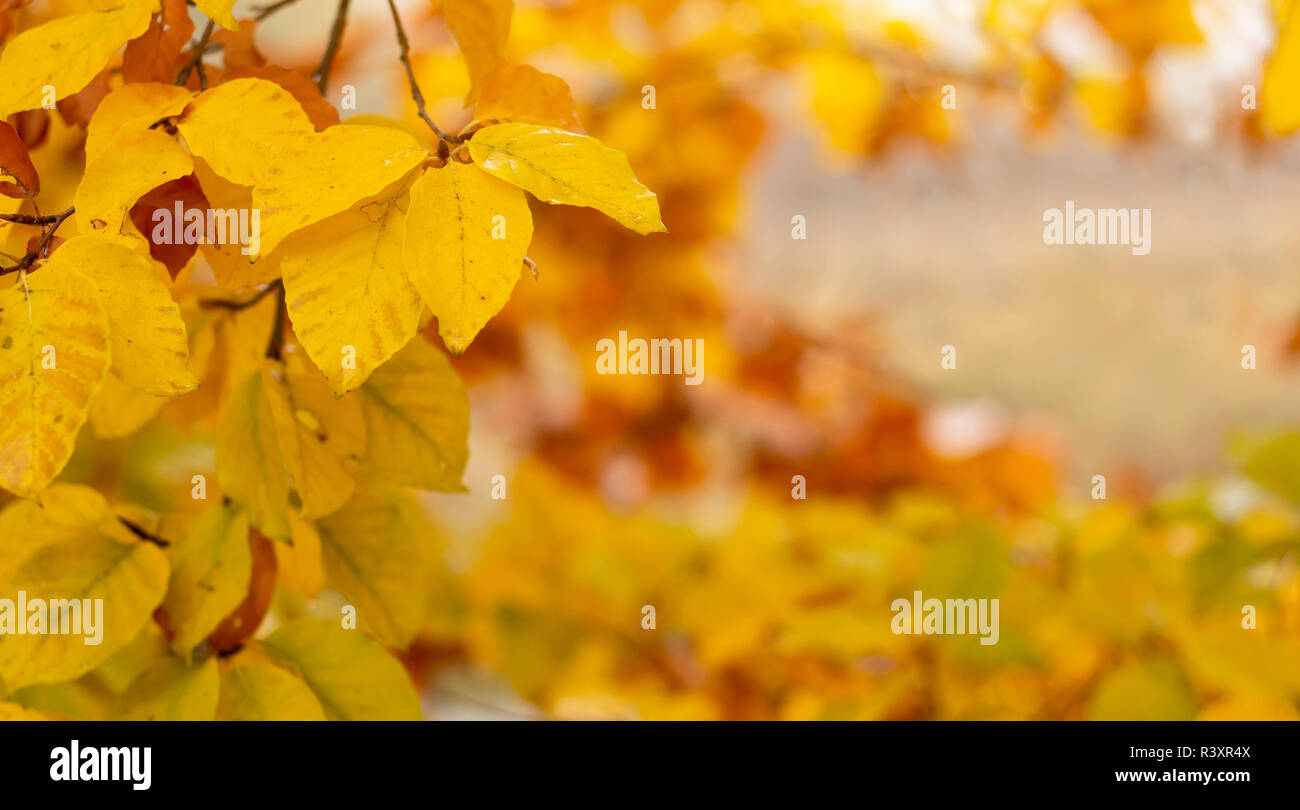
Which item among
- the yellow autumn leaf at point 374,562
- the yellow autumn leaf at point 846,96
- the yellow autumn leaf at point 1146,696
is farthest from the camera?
the yellow autumn leaf at point 846,96

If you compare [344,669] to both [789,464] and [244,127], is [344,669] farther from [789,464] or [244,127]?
[789,464]

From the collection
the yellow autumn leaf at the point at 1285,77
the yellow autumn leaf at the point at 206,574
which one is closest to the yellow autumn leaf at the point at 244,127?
the yellow autumn leaf at the point at 206,574

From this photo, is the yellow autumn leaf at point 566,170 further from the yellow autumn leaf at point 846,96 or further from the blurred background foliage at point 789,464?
the yellow autumn leaf at point 846,96

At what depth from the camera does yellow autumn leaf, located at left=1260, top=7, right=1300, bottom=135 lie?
0.35 meters

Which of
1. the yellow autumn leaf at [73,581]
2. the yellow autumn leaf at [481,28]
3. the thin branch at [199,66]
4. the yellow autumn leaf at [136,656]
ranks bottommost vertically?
the yellow autumn leaf at [136,656]

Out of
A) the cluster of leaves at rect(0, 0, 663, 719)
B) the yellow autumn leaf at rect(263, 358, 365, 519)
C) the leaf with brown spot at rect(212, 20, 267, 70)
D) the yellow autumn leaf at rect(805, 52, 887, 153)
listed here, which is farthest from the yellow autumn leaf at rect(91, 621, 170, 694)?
the yellow autumn leaf at rect(805, 52, 887, 153)

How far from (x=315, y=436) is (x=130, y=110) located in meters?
0.11

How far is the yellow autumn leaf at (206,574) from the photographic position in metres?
0.32

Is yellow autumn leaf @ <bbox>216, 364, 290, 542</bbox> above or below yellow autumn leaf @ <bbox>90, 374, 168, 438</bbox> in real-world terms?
below

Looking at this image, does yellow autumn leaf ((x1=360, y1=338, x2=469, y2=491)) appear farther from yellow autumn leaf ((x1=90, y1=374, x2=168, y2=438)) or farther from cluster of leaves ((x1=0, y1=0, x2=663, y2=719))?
yellow autumn leaf ((x1=90, y1=374, x2=168, y2=438))

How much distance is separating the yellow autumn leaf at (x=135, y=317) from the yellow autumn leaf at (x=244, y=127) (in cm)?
4

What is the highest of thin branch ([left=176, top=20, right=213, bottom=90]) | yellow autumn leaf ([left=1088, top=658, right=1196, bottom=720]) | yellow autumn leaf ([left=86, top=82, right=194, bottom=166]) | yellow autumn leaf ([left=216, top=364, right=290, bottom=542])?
thin branch ([left=176, top=20, right=213, bottom=90])
